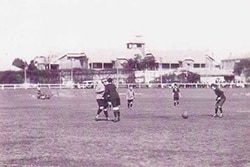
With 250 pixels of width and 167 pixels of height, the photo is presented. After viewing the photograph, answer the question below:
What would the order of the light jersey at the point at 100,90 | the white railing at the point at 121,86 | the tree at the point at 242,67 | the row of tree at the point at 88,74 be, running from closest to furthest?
the light jersey at the point at 100,90 → the white railing at the point at 121,86 → the row of tree at the point at 88,74 → the tree at the point at 242,67

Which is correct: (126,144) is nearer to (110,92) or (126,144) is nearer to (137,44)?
(110,92)

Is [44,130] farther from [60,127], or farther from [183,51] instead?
[183,51]

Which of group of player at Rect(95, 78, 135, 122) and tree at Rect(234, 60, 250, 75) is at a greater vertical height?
tree at Rect(234, 60, 250, 75)

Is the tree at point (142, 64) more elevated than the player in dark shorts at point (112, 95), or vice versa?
the tree at point (142, 64)

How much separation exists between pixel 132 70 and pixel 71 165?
297 ft

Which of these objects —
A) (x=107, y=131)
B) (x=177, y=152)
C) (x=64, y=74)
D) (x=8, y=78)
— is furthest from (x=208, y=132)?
(x=64, y=74)

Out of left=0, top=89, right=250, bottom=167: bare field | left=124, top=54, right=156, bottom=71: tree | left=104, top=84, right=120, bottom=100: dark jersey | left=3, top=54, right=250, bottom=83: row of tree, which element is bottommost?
left=0, top=89, right=250, bottom=167: bare field

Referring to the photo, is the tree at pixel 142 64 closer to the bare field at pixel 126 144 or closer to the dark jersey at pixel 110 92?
the dark jersey at pixel 110 92

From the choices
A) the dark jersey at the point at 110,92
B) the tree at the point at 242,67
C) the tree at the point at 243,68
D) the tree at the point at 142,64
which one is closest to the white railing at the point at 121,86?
the tree at the point at 142,64

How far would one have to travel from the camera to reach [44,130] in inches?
591

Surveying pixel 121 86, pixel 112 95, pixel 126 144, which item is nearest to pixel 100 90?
pixel 112 95

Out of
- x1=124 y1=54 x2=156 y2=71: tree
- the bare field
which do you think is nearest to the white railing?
x1=124 y1=54 x2=156 y2=71: tree

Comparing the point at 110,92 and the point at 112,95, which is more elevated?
the point at 110,92

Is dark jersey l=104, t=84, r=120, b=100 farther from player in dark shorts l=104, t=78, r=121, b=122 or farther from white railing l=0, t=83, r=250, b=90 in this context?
white railing l=0, t=83, r=250, b=90
